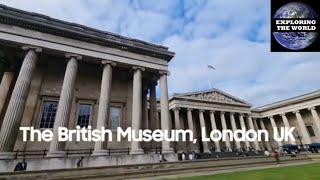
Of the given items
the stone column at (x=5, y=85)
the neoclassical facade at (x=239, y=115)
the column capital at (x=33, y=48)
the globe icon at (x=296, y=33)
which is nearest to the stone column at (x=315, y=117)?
the neoclassical facade at (x=239, y=115)

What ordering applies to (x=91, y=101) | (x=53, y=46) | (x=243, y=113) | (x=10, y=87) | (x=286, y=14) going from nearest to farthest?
(x=286, y=14), (x=53, y=46), (x=10, y=87), (x=91, y=101), (x=243, y=113)

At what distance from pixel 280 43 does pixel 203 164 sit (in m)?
9.28

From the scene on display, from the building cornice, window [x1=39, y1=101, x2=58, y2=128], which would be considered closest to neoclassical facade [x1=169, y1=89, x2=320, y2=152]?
the building cornice

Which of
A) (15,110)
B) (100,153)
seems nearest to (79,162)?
(100,153)

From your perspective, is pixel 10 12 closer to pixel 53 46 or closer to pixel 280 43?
pixel 53 46

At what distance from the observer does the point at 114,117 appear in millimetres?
19188

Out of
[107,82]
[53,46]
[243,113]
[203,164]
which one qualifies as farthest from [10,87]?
[243,113]

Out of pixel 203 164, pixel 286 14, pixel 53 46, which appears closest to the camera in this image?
pixel 286 14

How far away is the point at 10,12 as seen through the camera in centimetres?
1484

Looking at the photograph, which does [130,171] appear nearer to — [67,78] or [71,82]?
[71,82]

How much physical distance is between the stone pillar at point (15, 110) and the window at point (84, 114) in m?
5.05

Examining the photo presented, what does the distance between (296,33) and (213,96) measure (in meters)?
34.1

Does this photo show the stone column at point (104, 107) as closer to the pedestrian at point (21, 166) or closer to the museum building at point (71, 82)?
the museum building at point (71, 82)

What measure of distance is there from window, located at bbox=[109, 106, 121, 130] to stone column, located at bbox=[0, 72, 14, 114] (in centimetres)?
886
